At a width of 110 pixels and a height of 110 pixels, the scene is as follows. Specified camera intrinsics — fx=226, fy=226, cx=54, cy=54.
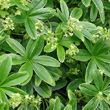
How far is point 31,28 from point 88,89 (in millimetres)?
735

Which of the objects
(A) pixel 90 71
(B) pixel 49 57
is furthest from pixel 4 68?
(A) pixel 90 71

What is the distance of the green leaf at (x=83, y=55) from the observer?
2.07 metres

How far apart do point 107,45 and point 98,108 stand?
0.59 meters

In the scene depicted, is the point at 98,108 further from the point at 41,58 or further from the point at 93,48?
the point at 41,58

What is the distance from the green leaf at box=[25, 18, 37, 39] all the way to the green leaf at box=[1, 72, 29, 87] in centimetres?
37

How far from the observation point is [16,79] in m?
1.74

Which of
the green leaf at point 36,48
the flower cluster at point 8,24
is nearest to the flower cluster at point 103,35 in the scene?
the green leaf at point 36,48

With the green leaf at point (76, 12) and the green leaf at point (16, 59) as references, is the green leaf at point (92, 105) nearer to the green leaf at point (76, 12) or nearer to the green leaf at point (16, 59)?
the green leaf at point (16, 59)

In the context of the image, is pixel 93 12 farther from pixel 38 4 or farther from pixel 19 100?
pixel 19 100

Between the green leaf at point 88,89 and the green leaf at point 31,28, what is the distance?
592 millimetres

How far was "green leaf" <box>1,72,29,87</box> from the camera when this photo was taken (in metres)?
1.71

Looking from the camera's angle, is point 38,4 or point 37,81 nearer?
point 37,81

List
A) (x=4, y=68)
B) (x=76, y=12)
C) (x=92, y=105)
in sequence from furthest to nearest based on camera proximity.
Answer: (x=76, y=12)
(x=92, y=105)
(x=4, y=68)

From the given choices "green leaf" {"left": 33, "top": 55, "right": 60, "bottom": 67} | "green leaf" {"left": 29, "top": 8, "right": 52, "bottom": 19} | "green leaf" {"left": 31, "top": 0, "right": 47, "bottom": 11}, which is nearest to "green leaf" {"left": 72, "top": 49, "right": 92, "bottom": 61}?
"green leaf" {"left": 33, "top": 55, "right": 60, "bottom": 67}
